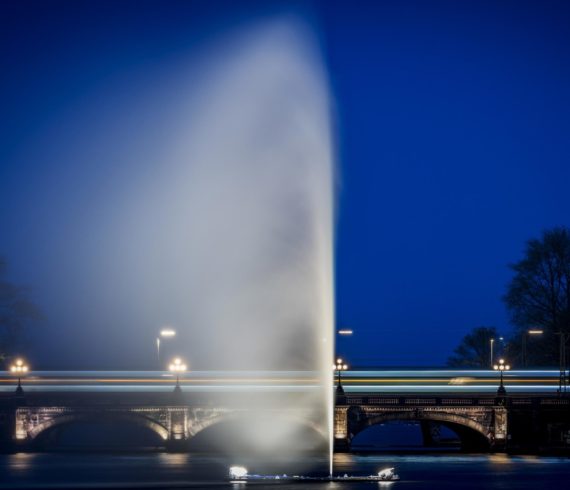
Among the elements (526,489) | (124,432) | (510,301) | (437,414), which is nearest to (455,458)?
(437,414)

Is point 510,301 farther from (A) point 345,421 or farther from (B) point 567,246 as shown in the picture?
(A) point 345,421

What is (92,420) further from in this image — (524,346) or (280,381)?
(524,346)

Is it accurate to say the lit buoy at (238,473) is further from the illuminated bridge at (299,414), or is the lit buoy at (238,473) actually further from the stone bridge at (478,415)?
the stone bridge at (478,415)

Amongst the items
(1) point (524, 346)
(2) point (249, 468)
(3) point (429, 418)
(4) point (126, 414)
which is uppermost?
(1) point (524, 346)

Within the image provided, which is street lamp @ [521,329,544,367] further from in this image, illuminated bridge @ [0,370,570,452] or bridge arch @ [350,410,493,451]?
bridge arch @ [350,410,493,451]

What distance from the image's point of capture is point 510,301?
114 meters

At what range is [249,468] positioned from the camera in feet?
272

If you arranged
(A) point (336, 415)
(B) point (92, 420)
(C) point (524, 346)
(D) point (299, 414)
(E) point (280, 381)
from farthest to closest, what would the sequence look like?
1. (C) point (524, 346)
2. (E) point (280, 381)
3. (D) point (299, 414)
4. (B) point (92, 420)
5. (A) point (336, 415)

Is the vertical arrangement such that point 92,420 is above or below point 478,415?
below

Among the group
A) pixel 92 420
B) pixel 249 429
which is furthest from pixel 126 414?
pixel 249 429

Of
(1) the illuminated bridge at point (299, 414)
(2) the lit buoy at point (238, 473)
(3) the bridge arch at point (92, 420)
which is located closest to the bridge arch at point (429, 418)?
(1) the illuminated bridge at point (299, 414)

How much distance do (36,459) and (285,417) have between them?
1861cm

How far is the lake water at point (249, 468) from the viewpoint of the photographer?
73.6 m

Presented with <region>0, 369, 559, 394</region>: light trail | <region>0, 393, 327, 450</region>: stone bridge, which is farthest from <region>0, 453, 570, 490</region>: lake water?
<region>0, 369, 559, 394</region>: light trail
